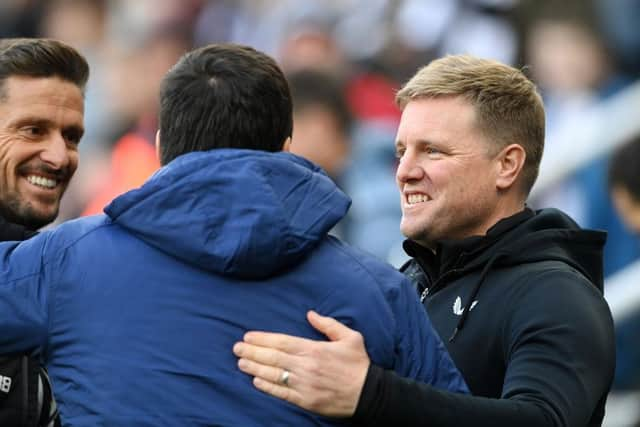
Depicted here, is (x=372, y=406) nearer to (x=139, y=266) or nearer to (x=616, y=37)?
(x=139, y=266)

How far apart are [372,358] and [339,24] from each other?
16.5ft

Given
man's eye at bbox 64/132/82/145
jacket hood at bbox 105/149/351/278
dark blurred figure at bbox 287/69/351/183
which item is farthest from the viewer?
dark blurred figure at bbox 287/69/351/183

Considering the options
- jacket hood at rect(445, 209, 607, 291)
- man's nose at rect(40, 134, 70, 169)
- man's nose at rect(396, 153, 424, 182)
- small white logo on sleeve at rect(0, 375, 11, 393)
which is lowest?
small white logo on sleeve at rect(0, 375, 11, 393)

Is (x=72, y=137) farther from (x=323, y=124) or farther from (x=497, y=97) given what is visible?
(x=323, y=124)

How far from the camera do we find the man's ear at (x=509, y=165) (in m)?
3.24

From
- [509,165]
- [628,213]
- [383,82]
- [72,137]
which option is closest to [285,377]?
[509,165]

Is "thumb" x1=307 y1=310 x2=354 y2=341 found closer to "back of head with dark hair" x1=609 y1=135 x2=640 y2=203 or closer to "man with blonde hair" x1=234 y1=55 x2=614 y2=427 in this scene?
"man with blonde hair" x1=234 y1=55 x2=614 y2=427

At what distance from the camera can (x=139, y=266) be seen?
2.29 meters

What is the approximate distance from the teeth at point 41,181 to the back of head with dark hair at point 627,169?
2900mm

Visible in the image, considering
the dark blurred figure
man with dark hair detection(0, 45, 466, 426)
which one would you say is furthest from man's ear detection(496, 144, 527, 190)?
the dark blurred figure

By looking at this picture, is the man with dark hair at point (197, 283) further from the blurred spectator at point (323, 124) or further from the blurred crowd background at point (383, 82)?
the blurred spectator at point (323, 124)

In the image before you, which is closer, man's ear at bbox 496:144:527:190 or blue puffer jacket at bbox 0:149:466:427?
blue puffer jacket at bbox 0:149:466:427

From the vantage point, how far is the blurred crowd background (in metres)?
6.52

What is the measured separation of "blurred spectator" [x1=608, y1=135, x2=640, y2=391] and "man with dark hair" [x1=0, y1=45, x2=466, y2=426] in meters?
3.40
